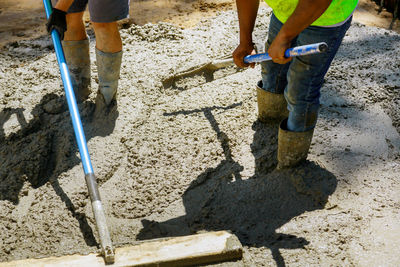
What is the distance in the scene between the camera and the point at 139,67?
11.2 feet

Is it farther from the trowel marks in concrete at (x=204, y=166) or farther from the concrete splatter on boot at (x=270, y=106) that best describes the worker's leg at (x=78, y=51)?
the concrete splatter on boot at (x=270, y=106)

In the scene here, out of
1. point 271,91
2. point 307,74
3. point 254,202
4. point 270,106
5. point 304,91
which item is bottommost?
point 254,202

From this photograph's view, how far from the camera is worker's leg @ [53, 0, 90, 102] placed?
3012 millimetres

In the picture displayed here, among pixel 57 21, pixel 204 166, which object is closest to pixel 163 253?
pixel 204 166

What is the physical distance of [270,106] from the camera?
2660 millimetres

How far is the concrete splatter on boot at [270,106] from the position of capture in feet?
8.57

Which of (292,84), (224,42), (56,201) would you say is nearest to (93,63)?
(224,42)

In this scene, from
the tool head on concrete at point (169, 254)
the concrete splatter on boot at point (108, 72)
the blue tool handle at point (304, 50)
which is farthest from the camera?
the concrete splatter on boot at point (108, 72)

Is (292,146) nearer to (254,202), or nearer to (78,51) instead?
(254,202)

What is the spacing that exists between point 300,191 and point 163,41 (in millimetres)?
2133

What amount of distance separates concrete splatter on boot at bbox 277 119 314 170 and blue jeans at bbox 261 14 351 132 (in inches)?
1.4

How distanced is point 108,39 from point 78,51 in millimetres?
404

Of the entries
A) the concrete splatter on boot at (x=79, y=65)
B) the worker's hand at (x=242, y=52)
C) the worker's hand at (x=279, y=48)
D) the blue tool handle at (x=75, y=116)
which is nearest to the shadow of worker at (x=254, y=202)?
the blue tool handle at (x=75, y=116)

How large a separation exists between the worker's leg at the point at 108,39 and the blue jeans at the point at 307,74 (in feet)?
3.38
